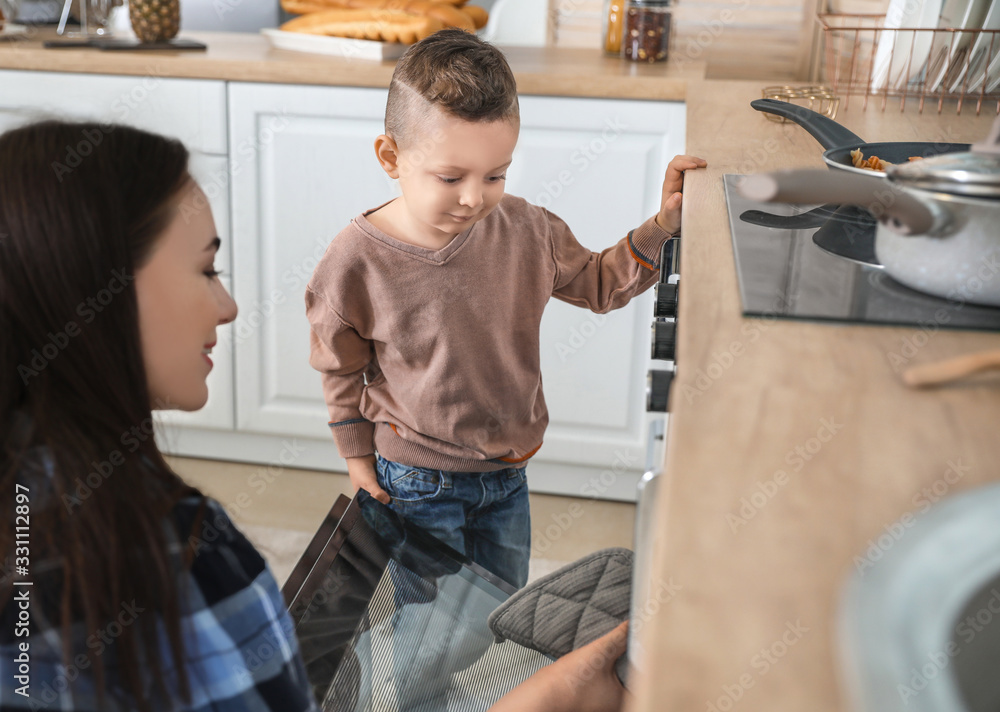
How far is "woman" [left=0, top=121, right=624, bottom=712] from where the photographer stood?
0.50 m

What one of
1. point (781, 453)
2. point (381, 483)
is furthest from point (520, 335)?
point (781, 453)

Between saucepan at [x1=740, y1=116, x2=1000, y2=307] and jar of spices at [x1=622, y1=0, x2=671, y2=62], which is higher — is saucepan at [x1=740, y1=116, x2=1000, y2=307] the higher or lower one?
the lower one

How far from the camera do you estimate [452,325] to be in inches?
39.3

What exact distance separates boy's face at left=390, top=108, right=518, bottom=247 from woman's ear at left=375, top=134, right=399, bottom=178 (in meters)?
0.03

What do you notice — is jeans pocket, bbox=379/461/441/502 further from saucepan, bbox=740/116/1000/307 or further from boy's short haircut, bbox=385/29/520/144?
saucepan, bbox=740/116/1000/307

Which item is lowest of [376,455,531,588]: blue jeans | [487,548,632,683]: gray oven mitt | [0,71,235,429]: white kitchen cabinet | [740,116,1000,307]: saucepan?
[376,455,531,588]: blue jeans

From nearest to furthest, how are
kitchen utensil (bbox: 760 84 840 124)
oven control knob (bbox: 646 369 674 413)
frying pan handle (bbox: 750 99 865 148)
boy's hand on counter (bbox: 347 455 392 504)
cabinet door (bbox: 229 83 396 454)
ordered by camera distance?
oven control knob (bbox: 646 369 674 413) < frying pan handle (bbox: 750 99 865 148) < boy's hand on counter (bbox: 347 455 392 504) < kitchen utensil (bbox: 760 84 840 124) < cabinet door (bbox: 229 83 396 454)

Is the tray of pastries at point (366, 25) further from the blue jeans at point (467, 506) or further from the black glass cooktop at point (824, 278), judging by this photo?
the black glass cooktop at point (824, 278)

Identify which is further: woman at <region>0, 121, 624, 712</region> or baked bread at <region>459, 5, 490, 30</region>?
baked bread at <region>459, 5, 490, 30</region>

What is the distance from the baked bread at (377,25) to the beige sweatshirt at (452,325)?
0.81m

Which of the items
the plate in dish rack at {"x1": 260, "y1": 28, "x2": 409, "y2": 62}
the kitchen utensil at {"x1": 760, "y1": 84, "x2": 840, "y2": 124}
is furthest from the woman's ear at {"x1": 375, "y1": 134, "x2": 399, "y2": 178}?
the plate in dish rack at {"x1": 260, "y1": 28, "x2": 409, "y2": 62}

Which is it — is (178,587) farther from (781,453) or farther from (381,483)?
(381,483)

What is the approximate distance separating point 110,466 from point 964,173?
53 cm

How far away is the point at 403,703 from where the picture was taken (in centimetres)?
76
